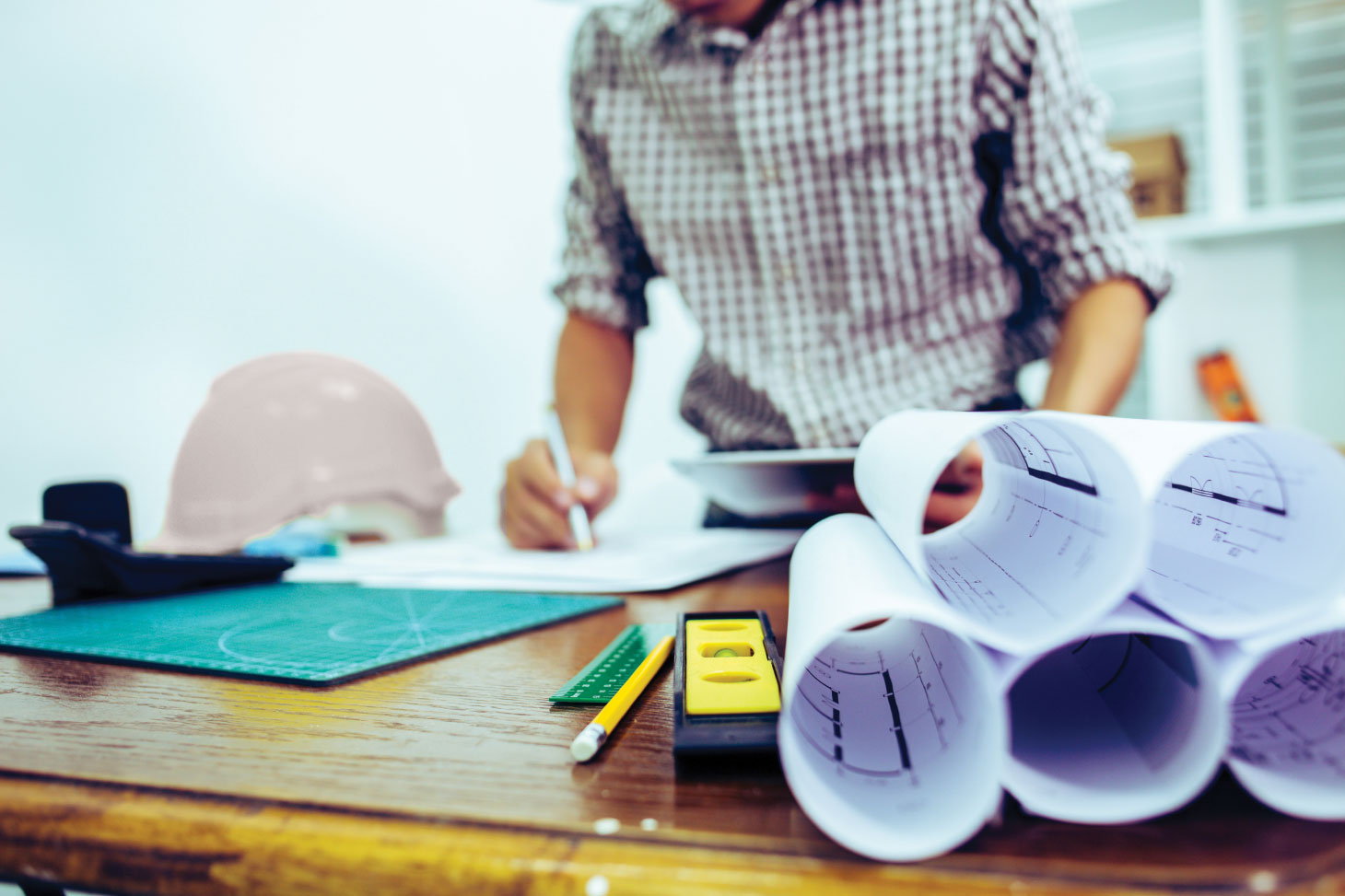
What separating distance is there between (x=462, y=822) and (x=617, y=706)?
0.25ft

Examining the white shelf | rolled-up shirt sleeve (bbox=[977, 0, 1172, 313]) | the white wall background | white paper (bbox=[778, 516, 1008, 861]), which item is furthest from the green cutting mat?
the white shelf

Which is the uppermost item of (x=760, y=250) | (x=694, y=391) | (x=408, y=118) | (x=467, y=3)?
(x=467, y=3)

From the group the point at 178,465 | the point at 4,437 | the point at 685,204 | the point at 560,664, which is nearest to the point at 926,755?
the point at 560,664

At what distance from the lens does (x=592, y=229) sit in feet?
3.06

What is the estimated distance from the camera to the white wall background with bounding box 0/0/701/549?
79 cm

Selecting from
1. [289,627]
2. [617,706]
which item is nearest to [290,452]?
[289,627]

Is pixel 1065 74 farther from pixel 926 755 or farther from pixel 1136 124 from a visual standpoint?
pixel 1136 124

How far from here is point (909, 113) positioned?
75 cm

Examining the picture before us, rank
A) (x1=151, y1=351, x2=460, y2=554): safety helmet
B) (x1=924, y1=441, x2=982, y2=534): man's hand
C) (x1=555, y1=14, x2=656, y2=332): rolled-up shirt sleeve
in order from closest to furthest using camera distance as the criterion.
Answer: (x1=924, y1=441, x2=982, y2=534): man's hand < (x1=151, y1=351, x2=460, y2=554): safety helmet < (x1=555, y1=14, x2=656, y2=332): rolled-up shirt sleeve

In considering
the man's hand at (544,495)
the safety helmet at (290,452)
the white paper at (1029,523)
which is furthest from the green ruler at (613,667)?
the safety helmet at (290,452)

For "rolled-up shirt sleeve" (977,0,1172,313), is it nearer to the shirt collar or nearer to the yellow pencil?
the shirt collar

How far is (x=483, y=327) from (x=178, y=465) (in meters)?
1.07

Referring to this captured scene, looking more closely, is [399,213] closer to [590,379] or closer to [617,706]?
[590,379]

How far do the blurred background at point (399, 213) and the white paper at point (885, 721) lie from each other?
66 cm
